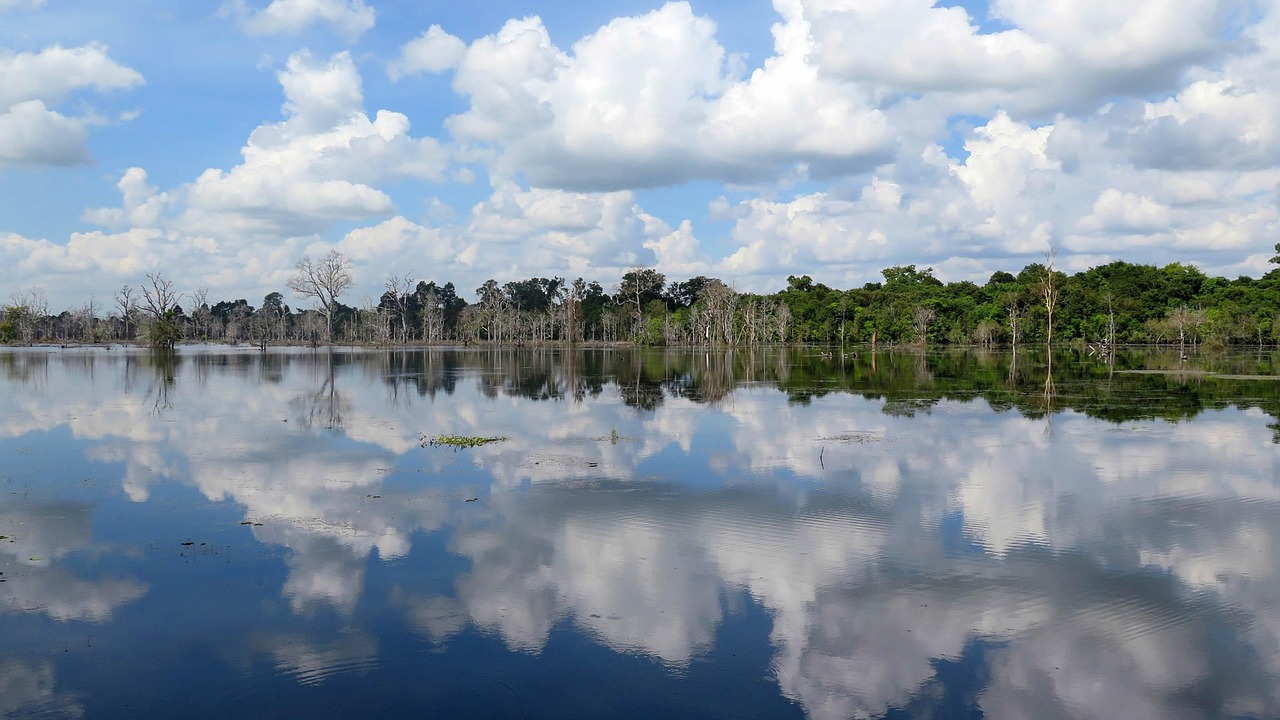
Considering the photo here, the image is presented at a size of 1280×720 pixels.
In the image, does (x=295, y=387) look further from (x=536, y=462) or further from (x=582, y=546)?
(x=582, y=546)

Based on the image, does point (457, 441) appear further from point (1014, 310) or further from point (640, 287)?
point (640, 287)

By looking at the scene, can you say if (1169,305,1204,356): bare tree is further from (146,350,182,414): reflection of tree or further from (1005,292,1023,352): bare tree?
(146,350,182,414): reflection of tree

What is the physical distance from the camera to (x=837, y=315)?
112625 millimetres

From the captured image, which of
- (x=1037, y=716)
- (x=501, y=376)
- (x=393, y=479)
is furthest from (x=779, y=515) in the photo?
(x=501, y=376)

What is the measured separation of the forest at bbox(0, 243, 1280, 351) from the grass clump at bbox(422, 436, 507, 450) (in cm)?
6991

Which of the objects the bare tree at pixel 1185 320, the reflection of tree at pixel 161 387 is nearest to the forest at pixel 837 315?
the bare tree at pixel 1185 320

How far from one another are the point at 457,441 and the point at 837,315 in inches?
3950

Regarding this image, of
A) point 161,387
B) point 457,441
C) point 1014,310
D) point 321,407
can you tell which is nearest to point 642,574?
point 457,441

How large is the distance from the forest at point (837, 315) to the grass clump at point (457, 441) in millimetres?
69911

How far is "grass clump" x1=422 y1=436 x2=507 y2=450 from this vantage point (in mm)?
17094

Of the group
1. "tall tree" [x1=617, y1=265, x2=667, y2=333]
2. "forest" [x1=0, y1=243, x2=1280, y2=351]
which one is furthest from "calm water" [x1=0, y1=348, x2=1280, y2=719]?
"tall tree" [x1=617, y1=265, x2=667, y2=333]

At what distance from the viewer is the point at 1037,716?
228 inches

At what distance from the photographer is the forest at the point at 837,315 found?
87.4m

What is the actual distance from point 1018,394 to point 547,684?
2698 centimetres
